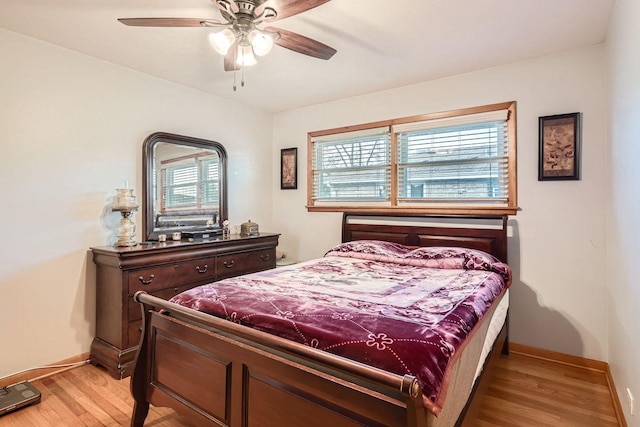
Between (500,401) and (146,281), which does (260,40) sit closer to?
(146,281)

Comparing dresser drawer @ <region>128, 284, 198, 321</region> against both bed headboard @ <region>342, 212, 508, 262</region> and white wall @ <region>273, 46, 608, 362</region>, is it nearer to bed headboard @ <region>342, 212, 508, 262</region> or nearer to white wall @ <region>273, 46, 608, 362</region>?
bed headboard @ <region>342, 212, 508, 262</region>

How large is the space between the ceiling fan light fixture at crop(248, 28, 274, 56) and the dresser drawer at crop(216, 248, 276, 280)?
2.06 meters

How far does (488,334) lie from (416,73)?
2.41 metres

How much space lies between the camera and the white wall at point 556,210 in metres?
2.73

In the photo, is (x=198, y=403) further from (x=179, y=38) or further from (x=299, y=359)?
(x=179, y=38)

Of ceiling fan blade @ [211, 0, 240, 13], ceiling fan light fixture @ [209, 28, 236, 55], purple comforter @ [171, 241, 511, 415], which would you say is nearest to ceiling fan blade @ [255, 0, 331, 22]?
ceiling fan blade @ [211, 0, 240, 13]

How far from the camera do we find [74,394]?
2.38m

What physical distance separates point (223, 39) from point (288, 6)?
45 cm

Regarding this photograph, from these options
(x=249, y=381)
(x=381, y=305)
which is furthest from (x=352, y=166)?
(x=249, y=381)

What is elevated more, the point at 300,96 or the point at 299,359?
the point at 300,96

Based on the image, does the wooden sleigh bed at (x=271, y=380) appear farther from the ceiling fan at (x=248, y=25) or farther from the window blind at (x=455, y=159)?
the ceiling fan at (x=248, y=25)

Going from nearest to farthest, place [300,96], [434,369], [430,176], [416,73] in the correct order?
[434,369], [416,73], [430,176], [300,96]

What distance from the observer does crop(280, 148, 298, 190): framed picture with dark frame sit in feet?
14.9

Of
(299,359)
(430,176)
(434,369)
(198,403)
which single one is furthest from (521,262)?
(198,403)
